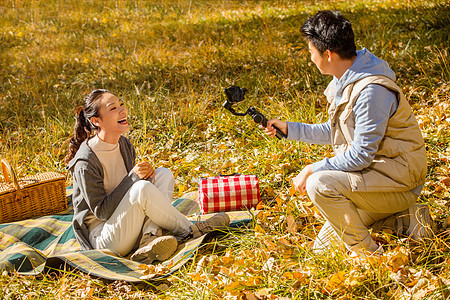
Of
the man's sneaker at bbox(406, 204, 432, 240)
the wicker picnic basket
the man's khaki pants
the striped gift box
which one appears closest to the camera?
the man's khaki pants

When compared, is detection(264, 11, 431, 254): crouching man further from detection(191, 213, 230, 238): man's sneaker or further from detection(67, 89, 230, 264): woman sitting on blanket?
detection(67, 89, 230, 264): woman sitting on blanket

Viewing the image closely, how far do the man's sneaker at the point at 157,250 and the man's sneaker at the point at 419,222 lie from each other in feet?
5.36

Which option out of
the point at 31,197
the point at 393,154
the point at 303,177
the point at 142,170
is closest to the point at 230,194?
the point at 142,170

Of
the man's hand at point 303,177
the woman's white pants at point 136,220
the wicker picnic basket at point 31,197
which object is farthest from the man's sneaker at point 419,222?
the wicker picnic basket at point 31,197

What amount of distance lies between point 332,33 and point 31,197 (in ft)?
10.4

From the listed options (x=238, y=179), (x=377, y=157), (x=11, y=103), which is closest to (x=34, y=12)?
(x=11, y=103)

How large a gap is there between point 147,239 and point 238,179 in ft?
3.31

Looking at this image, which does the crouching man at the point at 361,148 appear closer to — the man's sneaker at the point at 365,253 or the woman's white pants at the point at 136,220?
the man's sneaker at the point at 365,253

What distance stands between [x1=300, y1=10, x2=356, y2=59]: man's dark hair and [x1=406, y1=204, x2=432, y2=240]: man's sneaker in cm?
109

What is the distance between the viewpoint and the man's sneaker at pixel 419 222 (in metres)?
2.99

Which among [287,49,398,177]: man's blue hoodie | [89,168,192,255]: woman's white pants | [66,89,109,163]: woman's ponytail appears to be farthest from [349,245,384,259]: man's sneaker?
[66,89,109,163]: woman's ponytail

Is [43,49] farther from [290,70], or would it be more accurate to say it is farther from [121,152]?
[121,152]

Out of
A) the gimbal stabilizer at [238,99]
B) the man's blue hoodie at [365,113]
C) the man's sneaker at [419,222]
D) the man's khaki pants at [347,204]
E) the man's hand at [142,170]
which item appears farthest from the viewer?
the man's hand at [142,170]

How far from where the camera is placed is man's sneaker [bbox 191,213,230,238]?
143 inches
